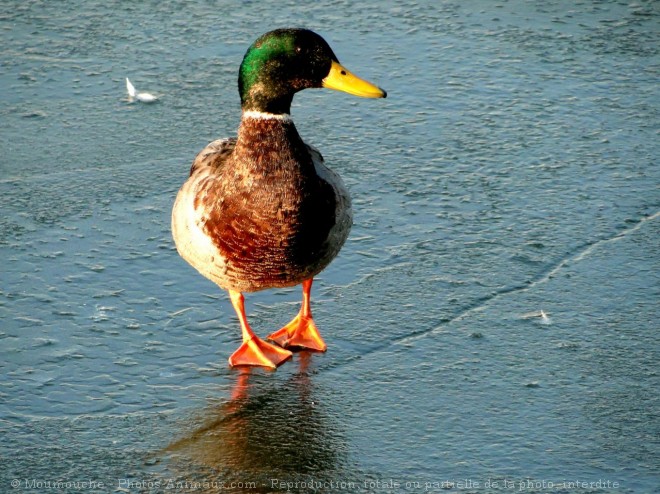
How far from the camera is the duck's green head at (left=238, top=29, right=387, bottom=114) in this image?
4.40 metres

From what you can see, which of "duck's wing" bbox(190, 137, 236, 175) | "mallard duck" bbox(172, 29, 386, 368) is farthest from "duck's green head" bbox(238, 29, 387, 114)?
"duck's wing" bbox(190, 137, 236, 175)

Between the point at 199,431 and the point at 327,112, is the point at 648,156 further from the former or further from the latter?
the point at 199,431

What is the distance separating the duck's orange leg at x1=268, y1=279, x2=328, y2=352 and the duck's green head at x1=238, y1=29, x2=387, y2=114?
73cm

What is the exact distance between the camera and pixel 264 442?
3.86 m

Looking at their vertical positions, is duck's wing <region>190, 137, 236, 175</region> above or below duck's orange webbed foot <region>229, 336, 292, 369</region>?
above

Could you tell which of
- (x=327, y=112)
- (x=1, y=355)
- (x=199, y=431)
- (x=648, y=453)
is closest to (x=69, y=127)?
(x=327, y=112)

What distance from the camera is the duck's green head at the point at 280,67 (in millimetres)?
4398

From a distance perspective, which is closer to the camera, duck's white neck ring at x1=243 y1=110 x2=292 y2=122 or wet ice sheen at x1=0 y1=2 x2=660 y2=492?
wet ice sheen at x1=0 y1=2 x2=660 y2=492

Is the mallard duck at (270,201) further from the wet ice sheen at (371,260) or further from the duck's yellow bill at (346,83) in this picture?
the wet ice sheen at (371,260)

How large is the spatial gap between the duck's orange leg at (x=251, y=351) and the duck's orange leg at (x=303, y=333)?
60mm

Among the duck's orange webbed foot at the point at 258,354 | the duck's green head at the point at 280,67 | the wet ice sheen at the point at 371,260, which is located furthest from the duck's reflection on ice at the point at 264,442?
the duck's green head at the point at 280,67

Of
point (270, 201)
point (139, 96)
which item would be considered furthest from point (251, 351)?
point (139, 96)

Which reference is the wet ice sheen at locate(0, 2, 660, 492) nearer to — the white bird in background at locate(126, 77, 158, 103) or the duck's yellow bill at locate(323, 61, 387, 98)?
the white bird in background at locate(126, 77, 158, 103)

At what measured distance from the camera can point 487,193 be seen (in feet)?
18.4
